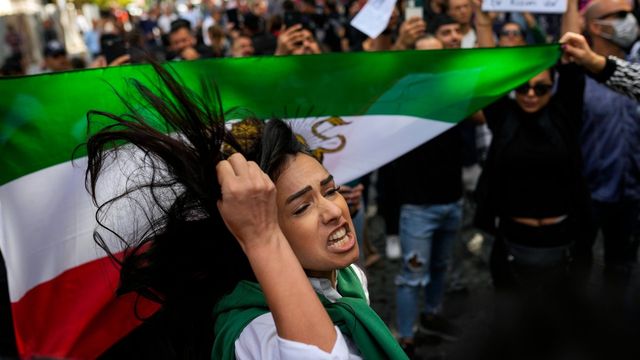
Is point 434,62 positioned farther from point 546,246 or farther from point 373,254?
point 373,254

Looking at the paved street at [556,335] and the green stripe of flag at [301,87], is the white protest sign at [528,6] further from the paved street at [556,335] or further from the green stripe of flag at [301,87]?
the paved street at [556,335]

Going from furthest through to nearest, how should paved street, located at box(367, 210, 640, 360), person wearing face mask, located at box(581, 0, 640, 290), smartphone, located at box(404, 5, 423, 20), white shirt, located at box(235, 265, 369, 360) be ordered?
smartphone, located at box(404, 5, 423, 20), person wearing face mask, located at box(581, 0, 640, 290), white shirt, located at box(235, 265, 369, 360), paved street, located at box(367, 210, 640, 360)

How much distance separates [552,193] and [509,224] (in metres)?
0.29

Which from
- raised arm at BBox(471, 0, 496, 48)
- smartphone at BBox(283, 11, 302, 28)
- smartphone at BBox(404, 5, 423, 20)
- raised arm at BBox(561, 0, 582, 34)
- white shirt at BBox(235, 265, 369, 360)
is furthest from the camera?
smartphone at BBox(283, 11, 302, 28)

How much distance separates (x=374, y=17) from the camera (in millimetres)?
3521

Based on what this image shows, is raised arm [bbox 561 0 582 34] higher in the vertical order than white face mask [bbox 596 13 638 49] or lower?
higher

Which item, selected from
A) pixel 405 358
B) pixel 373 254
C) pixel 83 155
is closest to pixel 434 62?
pixel 83 155

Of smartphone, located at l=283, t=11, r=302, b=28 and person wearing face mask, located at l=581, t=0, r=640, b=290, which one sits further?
smartphone, located at l=283, t=11, r=302, b=28

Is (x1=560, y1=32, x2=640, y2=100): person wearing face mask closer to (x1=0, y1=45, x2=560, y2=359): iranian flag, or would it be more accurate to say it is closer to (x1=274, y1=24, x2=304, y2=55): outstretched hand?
(x1=0, y1=45, x2=560, y2=359): iranian flag

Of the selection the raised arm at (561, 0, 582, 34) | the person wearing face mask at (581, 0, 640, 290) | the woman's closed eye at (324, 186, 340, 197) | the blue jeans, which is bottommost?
the blue jeans

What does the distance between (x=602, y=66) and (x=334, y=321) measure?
1985 mm

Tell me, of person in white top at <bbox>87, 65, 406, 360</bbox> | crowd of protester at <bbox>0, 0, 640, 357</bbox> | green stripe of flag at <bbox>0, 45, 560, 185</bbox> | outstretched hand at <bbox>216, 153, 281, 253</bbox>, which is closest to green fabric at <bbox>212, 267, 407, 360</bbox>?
person in white top at <bbox>87, 65, 406, 360</bbox>

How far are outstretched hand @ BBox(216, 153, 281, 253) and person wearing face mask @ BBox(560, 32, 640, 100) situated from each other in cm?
202

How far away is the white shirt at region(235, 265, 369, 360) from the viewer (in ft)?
4.48
